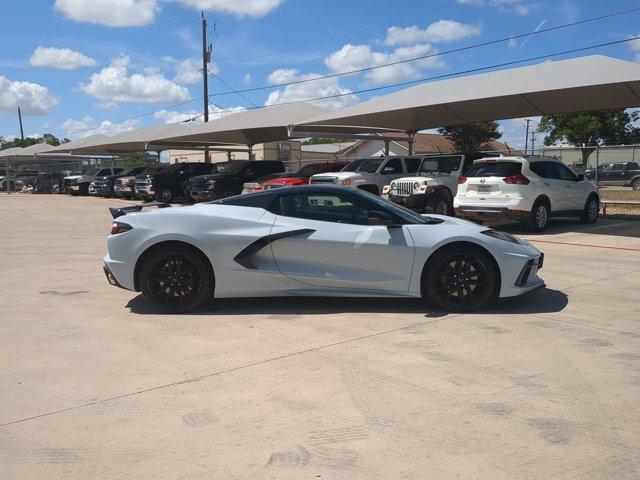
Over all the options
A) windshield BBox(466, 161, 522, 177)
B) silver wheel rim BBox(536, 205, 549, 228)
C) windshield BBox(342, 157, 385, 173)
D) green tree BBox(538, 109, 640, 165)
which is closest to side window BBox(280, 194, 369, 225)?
windshield BBox(466, 161, 522, 177)

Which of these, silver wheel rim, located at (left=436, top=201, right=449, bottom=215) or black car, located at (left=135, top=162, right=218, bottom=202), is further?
black car, located at (left=135, top=162, right=218, bottom=202)

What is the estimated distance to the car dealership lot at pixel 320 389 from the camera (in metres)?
3.28

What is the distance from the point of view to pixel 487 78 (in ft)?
55.5

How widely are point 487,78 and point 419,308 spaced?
40.2 feet

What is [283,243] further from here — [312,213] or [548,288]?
[548,288]

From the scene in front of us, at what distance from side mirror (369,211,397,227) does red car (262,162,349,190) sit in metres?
11.9

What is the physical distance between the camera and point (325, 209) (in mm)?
6410

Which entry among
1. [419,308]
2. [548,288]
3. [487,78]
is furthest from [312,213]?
[487,78]

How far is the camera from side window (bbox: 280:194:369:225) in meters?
6.35

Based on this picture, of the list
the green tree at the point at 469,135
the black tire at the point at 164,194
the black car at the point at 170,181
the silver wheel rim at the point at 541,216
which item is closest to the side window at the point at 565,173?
the silver wheel rim at the point at 541,216

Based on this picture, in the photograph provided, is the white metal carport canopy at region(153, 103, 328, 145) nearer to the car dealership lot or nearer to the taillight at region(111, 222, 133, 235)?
the taillight at region(111, 222, 133, 235)

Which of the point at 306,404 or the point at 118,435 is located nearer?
the point at 118,435

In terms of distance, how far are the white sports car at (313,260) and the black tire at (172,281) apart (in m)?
0.01

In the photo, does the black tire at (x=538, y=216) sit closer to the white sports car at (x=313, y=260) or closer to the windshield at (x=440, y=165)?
the windshield at (x=440, y=165)
